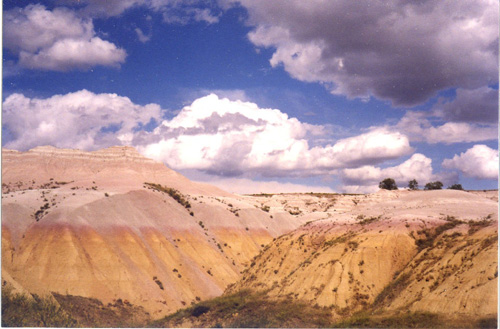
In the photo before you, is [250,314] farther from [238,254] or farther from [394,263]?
[238,254]

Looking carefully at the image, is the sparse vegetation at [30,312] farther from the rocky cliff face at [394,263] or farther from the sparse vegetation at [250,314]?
the rocky cliff face at [394,263]

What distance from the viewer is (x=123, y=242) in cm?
3512

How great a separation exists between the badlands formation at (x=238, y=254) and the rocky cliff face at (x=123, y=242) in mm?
98

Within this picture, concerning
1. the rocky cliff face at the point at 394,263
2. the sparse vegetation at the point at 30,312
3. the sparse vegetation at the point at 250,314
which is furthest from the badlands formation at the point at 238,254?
the sparse vegetation at the point at 30,312

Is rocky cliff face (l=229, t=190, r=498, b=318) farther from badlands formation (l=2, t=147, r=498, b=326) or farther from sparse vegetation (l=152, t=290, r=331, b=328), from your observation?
sparse vegetation (l=152, t=290, r=331, b=328)

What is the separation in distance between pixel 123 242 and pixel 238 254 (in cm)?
1645

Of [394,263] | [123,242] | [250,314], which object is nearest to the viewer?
[250,314]

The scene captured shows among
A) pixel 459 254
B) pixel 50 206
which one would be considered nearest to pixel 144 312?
pixel 50 206

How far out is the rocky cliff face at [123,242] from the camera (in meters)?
30.2

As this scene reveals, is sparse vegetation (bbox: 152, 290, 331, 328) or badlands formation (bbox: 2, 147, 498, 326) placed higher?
badlands formation (bbox: 2, 147, 498, 326)

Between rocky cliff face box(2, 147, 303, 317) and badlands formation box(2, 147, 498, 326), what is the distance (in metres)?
0.10

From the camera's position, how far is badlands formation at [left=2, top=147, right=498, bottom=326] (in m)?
22.5

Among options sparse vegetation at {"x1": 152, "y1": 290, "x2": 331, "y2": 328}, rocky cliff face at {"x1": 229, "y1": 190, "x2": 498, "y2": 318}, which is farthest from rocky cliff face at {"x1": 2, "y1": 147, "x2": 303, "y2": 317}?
rocky cliff face at {"x1": 229, "y1": 190, "x2": 498, "y2": 318}

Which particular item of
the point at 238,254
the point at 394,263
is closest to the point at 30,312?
the point at 394,263
